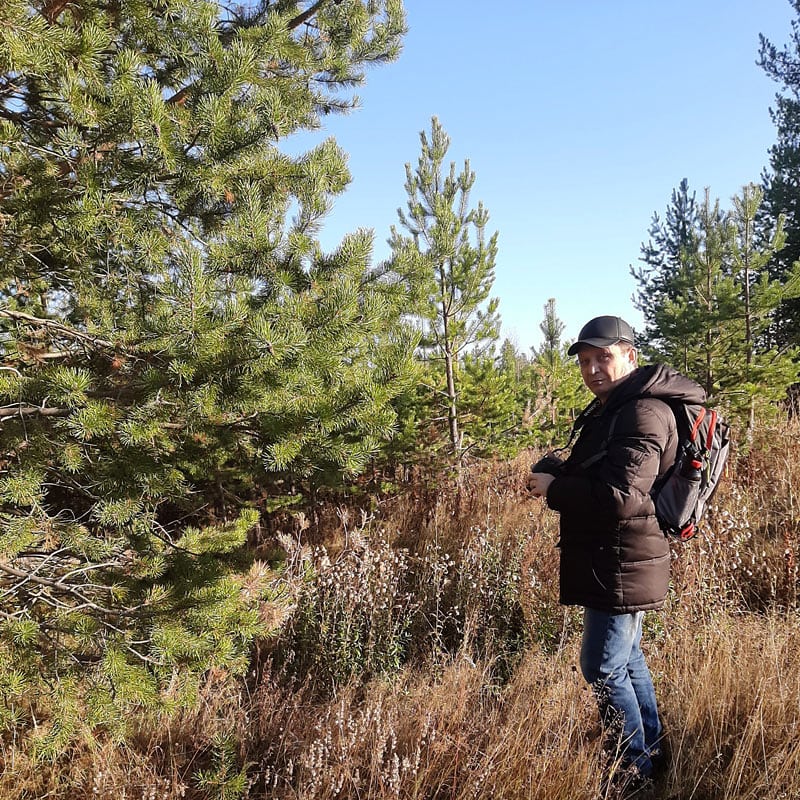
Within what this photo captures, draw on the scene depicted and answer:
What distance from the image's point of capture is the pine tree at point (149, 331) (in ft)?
7.35

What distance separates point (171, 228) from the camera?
277 cm

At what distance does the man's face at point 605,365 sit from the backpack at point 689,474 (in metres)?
0.23

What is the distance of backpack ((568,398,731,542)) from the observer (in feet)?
6.70

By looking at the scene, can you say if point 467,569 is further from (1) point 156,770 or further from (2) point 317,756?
(1) point 156,770

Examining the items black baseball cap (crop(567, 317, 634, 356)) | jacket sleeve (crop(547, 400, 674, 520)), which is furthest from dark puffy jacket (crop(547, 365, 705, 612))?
black baseball cap (crop(567, 317, 634, 356))

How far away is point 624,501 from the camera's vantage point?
75.4 inches

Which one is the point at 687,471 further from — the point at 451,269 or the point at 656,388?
the point at 451,269

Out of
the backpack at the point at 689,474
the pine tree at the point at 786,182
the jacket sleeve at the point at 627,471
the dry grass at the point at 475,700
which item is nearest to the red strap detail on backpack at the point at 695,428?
the backpack at the point at 689,474

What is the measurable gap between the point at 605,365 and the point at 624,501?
0.59m

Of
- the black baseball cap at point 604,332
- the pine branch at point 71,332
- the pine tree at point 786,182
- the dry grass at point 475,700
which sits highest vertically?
the pine tree at point 786,182

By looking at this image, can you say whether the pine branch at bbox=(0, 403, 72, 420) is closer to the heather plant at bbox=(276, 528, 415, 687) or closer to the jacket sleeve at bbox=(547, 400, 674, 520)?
the heather plant at bbox=(276, 528, 415, 687)

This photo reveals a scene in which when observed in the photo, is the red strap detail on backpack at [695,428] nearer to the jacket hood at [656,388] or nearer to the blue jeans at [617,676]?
the jacket hood at [656,388]

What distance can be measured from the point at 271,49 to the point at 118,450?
2.19 meters

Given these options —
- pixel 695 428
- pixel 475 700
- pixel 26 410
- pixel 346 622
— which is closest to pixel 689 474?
pixel 695 428
